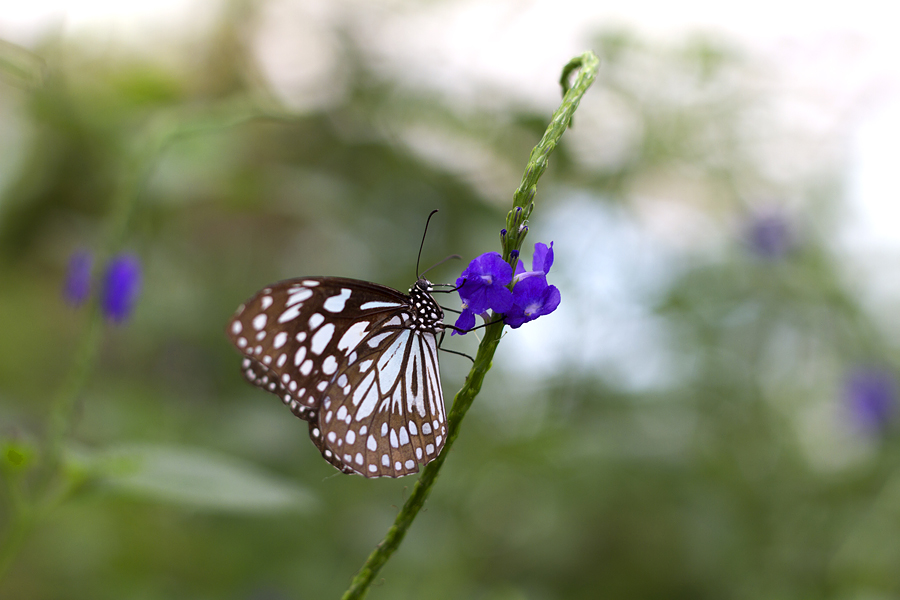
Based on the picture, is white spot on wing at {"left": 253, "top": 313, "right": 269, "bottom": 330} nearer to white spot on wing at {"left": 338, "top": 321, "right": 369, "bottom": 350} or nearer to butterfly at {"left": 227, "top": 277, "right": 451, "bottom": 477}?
butterfly at {"left": 227, "top": 277, "right": 451, "bottom": 477}

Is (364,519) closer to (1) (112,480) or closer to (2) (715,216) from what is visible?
(1) (112,480)

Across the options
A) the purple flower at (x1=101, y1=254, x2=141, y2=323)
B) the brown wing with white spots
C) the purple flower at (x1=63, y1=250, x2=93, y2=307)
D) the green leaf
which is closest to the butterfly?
the brown wing with white spots

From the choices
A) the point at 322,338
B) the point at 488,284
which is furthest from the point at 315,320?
the point at 488,284

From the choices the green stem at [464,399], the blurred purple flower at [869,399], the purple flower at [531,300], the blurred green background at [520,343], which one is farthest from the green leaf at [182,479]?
the blurred purple flower at [869,399]

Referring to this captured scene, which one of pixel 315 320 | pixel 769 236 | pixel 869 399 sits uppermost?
pixel 769 236

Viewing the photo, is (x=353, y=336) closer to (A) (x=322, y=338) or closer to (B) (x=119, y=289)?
(A) (x=322, y=338)

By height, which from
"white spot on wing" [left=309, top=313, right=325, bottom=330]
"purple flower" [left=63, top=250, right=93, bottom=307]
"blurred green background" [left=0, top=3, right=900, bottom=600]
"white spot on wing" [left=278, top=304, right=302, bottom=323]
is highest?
"blurred green background" [left=0, top=3, right=900, bottom=600]

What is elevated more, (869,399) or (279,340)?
(869,399)
